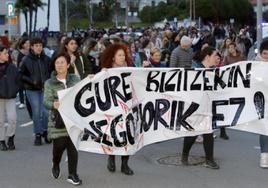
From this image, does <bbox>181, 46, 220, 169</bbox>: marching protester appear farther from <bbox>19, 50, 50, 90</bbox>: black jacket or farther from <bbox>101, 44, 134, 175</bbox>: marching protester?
<bbox>19, 50, 50, 90</bbox>: black jacket

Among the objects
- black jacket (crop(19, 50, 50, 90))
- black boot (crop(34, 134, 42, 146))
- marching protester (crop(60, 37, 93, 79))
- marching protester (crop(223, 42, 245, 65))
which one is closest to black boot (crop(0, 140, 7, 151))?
black boot (crop(34, 134, 42, 146))

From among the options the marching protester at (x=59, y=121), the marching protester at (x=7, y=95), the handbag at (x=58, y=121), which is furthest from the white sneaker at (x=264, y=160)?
the marching protester at (x=7, y=95)

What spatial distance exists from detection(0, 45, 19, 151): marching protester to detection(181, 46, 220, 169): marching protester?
9.38ft

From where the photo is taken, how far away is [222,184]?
690 cm

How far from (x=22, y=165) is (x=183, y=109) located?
2325mm

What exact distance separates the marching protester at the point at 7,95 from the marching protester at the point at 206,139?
286 centimetres

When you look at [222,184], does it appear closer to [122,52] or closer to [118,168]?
[118,168]

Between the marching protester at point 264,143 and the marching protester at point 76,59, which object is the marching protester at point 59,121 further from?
the marching protester at point 264,143

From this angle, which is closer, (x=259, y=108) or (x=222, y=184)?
(x=222, y=184)

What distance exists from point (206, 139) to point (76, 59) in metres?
2.75

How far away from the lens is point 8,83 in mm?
9164

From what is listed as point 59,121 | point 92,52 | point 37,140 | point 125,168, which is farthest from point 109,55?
point 92,52

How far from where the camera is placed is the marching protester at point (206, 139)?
7.70m

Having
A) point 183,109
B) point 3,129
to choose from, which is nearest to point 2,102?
point 3,129
